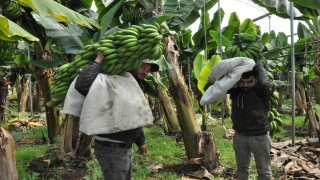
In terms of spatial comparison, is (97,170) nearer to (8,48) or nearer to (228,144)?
(8,48)

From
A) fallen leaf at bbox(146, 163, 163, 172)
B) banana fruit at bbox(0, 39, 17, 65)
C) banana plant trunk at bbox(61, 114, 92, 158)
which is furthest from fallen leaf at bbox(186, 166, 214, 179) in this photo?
banana fruit at bbox(0, 39, 17, 65)

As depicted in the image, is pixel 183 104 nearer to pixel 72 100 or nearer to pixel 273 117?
pixel 273 117

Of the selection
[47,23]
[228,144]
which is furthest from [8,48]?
[228,144]

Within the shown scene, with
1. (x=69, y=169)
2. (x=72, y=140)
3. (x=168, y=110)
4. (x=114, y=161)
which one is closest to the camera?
(x=114, y=161)

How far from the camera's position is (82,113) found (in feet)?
6.24

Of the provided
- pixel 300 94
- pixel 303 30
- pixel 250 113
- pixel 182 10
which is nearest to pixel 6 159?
pixel 250 113

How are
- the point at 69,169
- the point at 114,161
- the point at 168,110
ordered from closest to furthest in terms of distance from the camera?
1. the point at 114,161
2. the point at 69,169
3. the point at 168,110

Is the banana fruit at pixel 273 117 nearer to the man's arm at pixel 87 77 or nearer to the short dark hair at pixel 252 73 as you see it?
the short dark hair at pixel 252 73

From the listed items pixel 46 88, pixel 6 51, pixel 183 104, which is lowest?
pixel 183 104

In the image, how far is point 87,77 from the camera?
184 cm

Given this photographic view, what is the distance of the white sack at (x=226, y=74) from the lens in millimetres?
2385

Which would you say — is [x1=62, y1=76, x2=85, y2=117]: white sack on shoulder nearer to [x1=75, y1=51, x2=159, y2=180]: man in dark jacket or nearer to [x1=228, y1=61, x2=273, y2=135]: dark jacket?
[x1=75, y1=51, x2=159, y2=180]: man in dark jacket

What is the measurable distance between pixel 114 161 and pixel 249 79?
4.33ft

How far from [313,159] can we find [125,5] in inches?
125
